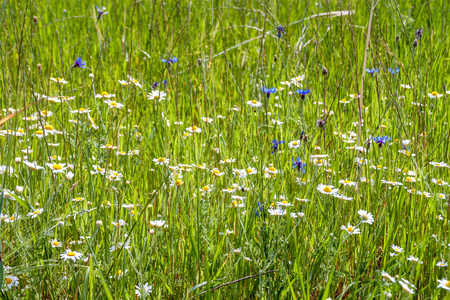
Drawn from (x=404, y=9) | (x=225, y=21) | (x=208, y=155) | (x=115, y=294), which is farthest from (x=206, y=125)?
(x=404, y=9)

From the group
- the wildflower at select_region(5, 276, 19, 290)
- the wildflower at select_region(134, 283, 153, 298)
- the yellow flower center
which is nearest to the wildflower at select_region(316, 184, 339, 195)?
the yellow flower center

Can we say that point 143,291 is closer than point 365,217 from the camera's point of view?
Yes

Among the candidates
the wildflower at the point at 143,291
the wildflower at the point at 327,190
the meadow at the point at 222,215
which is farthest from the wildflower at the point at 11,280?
the wildflower at the point at 327,190

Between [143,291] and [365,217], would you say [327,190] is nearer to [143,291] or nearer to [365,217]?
[365,217]

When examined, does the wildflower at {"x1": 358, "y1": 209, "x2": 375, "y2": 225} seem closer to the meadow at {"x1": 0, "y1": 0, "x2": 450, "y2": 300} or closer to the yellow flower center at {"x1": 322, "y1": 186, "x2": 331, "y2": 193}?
the meadow at {"x1": 0, "y1": 0, "x2": 450, "y2": 300}

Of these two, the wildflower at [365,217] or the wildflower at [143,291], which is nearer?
the wildflower at [143,291]

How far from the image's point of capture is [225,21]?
4.14m

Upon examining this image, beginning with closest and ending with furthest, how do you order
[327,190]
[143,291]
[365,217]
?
[143,291] < [365,217] < [327,190]

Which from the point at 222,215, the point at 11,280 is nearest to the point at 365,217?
the point at 222,215

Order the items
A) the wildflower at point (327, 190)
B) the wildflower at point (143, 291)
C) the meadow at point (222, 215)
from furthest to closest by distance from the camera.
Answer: the wildflower at point (327, 190)
the meadow at point (222, 215)
the wildflower at point (143, 291)

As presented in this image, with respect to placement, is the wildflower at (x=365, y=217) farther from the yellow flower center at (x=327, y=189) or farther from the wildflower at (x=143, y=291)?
the wildflower at (x=143, y=291)

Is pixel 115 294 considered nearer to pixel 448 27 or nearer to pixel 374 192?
pixel 374 192

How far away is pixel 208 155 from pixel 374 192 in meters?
0.76

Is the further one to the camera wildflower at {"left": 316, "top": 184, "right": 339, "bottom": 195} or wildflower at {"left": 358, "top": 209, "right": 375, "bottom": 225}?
wildflower at {"left": 316, "top": 184, "right": 339, "bottom": 195}
